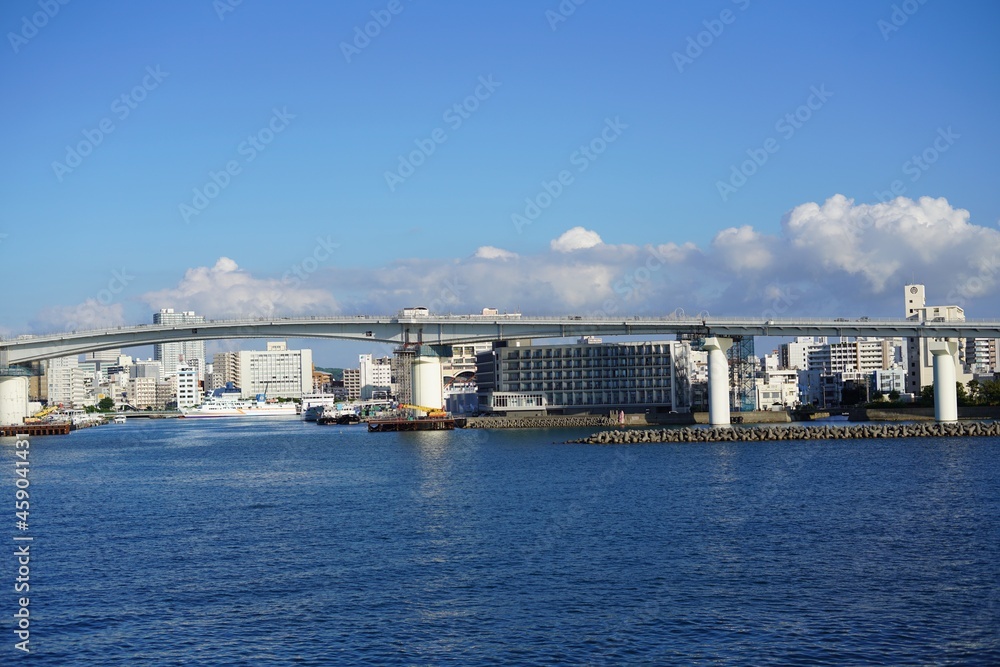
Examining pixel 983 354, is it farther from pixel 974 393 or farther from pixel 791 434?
pixel 791 434

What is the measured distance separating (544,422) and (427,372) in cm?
1470

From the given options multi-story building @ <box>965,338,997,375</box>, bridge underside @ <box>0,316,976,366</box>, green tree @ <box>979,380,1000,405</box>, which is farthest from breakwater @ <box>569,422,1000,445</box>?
multi-story building @ <box>965,338,997,375</box>

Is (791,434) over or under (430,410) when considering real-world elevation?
under

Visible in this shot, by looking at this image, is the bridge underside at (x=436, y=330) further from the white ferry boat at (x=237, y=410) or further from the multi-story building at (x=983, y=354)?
the multi-story building at (x=983, y=354)

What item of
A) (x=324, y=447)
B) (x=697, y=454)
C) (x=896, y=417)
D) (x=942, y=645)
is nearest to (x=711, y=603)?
(x=942, y=645)

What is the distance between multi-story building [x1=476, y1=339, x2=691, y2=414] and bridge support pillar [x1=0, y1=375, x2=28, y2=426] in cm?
4570

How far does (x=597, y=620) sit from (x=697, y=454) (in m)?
40.1

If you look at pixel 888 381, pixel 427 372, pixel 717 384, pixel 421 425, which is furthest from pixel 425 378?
pixel 888 381

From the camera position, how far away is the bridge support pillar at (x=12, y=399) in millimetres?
96562

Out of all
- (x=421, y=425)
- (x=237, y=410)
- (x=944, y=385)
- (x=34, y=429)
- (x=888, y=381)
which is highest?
(x=944, y=385)

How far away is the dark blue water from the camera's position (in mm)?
18406

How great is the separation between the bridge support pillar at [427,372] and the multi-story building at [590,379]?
17301mm

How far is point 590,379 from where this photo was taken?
10931 centimetres

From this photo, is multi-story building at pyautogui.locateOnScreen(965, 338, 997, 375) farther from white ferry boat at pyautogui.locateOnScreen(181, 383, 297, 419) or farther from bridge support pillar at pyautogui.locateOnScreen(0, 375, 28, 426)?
bridge support pillar at pyautogui.locateOnScreen(0, 375, 28, 426)
